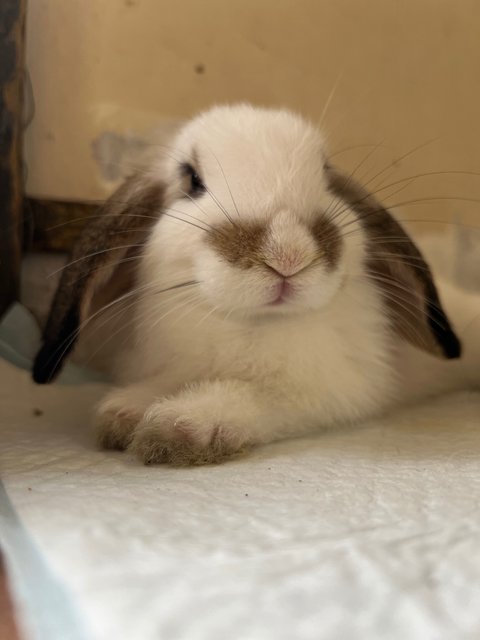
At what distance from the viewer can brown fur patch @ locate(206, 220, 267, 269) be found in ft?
3.72

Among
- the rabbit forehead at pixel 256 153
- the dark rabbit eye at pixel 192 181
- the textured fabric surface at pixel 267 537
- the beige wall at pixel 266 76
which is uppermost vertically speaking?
the beige wall at pixel 266 76

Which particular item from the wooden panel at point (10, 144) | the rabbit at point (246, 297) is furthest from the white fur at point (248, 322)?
the wooden panel at point (10, 144)

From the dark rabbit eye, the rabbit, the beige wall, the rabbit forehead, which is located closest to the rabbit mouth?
the rabbit

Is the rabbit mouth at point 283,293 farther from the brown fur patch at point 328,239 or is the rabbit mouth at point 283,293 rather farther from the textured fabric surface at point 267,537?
the textured fabric surface at point 267,537

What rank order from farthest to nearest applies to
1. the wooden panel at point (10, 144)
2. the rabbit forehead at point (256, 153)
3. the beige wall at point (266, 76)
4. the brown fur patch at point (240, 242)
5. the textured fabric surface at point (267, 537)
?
1. the beige wall at point (266, 76)
2. the wooden panel at point (10, 144)
3. the rabbit forehead at point (256, 153)
4. the brown fur patch at point (240, 242)
5. the textured fabric surface at point (267, 537)

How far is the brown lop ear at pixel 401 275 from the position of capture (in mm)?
1438

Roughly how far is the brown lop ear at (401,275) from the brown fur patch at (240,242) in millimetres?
332

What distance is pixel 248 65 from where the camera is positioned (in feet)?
7.45

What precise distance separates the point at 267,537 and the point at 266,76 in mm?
1830

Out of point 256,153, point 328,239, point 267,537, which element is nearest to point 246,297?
point 328,239

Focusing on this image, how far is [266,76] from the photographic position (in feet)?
7.53

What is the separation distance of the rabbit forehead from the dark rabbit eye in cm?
2

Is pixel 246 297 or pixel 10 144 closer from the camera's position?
pixel 246 297

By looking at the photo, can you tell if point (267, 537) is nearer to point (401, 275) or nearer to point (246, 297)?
point (246, 297)
